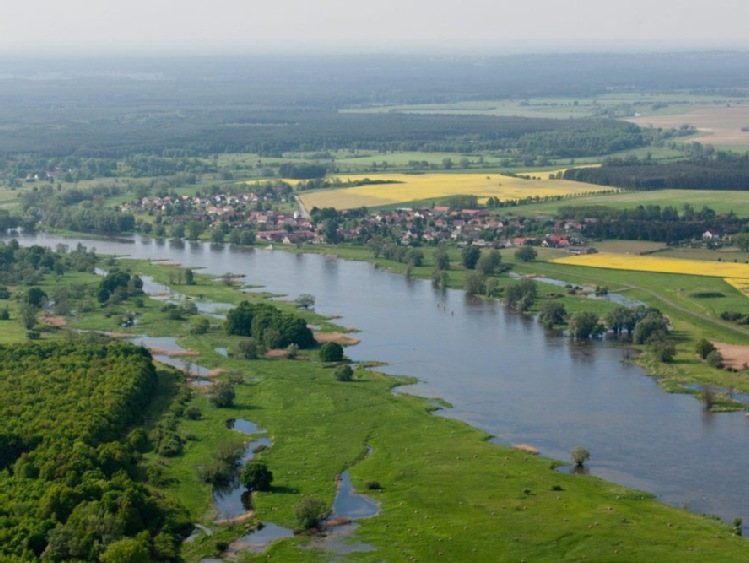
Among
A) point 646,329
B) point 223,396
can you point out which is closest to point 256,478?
point 223,396

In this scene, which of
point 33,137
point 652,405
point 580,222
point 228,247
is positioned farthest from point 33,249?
point 33,137

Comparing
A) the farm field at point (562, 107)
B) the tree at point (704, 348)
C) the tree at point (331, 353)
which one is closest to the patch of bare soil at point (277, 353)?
the tree at point (331, 353)

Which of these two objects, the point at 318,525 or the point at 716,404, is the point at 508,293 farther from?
the point at 318,525

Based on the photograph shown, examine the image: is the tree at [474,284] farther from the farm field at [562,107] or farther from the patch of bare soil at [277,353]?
the farm field at [562,107]

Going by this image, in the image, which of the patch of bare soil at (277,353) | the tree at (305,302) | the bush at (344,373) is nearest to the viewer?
the bush at (344,373)

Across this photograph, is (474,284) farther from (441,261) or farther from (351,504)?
(351,504)

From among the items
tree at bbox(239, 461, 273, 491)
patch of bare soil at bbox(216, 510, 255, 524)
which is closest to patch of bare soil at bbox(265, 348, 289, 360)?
tree at bbox(239, 461, 273, 491)

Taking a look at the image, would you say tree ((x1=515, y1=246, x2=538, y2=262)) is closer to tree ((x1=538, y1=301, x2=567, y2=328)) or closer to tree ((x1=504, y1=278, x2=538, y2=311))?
tree ((x1=504, y1=278, x2=538, y2=311))
